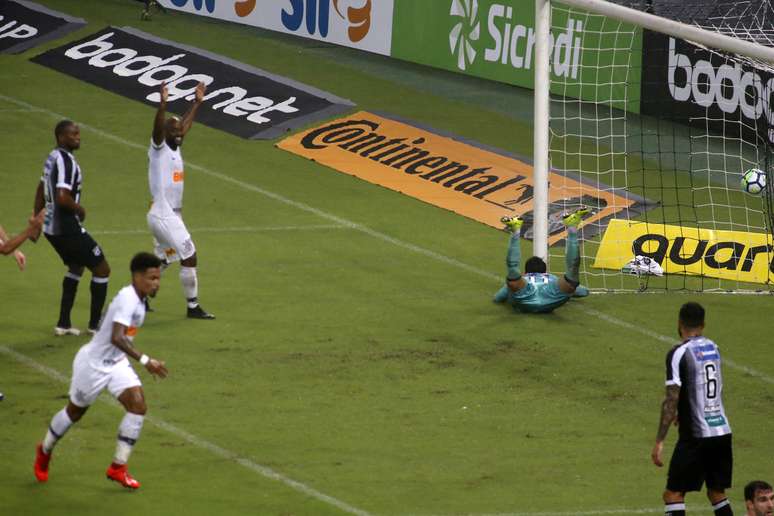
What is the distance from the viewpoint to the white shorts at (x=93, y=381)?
11031 mm

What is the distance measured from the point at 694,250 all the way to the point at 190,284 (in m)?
6.44

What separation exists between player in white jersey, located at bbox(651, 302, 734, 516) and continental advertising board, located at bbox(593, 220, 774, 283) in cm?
803

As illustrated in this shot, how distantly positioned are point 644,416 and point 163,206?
5468mm

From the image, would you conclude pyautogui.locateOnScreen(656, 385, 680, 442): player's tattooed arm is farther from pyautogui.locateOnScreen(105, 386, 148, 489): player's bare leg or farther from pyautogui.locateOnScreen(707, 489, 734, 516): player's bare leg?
pyautogui.locateOnScreen(105, 386, 148, 489): player's bare leg

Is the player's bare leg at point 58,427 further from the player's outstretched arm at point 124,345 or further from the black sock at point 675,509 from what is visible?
the black sock at point 675,509

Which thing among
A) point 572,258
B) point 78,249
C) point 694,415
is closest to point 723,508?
point 694,415

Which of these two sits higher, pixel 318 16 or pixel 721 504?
pixel 318 16

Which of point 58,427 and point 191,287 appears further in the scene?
point 191,287

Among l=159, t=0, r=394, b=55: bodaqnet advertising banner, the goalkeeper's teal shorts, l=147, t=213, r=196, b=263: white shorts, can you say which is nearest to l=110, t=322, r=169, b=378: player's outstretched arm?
l=147, t=213, r=196, b=263: white shorts

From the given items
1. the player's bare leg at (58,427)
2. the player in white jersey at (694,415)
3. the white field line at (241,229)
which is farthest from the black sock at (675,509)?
the white field line at (241,229)

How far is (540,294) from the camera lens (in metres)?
16.4

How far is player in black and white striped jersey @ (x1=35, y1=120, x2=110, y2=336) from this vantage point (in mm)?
14375

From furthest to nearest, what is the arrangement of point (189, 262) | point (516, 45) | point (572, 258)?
point (516, 45)
point (572, 258)
point (189, 262)

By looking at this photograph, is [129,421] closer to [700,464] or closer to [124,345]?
[124,345]
